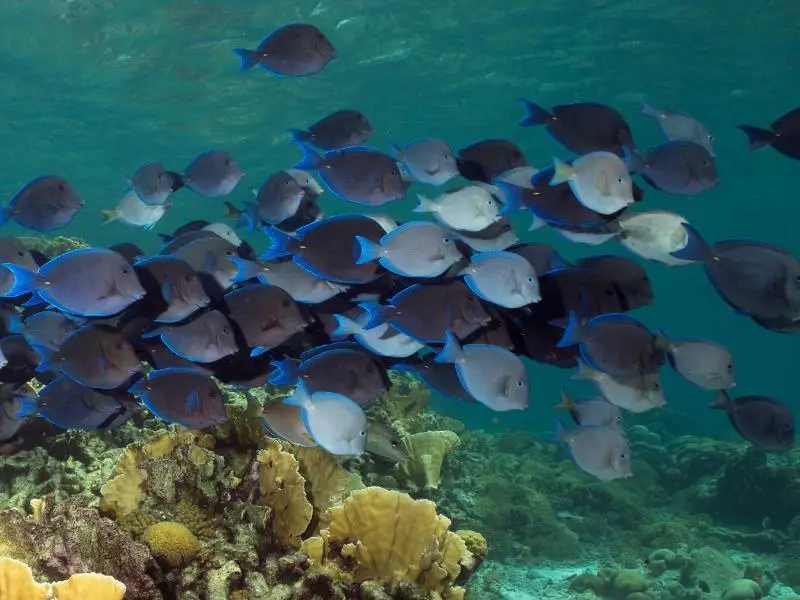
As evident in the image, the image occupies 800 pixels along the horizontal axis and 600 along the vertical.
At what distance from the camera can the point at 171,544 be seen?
323 centimetres

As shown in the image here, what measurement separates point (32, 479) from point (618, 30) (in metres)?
21.8

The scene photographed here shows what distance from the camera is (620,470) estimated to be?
190 inches

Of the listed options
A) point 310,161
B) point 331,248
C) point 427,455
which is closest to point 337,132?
point 310,161

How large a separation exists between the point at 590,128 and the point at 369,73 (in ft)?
67.9

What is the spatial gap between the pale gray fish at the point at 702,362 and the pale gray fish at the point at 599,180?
1.05 metres

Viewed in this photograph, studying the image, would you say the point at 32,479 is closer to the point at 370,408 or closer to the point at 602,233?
the point at 370,408

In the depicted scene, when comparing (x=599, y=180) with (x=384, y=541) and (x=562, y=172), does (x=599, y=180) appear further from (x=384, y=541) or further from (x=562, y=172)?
(x=384, y=541)

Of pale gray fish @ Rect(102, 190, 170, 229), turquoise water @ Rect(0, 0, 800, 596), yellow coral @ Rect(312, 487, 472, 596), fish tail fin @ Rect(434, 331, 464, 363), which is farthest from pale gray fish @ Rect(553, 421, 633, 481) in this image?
→ turquoise water @ Rect(0, 0, 800, 596)

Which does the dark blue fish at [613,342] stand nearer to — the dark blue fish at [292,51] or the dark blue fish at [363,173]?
the dark blue fish at [363,173]

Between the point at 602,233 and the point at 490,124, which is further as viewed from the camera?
the point at 490,124

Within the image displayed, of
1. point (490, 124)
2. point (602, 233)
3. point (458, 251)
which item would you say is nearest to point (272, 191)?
point (458, 251)

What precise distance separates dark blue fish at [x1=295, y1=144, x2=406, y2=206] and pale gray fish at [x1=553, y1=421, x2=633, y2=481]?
2.30 metres

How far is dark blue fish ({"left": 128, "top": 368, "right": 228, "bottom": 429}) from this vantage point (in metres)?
3.44

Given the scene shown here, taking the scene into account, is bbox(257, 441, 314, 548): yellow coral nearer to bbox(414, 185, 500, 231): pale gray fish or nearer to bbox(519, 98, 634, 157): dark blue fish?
bbox(414, 185, 500, 231): pale gray fish
